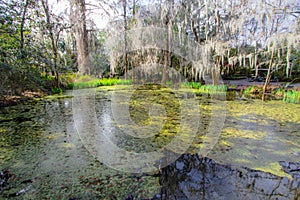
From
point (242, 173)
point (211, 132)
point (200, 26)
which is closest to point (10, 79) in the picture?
point (211, 132)

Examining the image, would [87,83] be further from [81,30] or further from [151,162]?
[151,162]

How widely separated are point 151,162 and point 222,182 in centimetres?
57

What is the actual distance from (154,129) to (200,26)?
254 inches

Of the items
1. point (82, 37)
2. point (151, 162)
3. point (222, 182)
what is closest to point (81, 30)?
point (82, 37)

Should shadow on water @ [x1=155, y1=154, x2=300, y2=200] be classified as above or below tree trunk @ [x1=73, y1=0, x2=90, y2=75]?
below

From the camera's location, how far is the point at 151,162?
5.10 feet

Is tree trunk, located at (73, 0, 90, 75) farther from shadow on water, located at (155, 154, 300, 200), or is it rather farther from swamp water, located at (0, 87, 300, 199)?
shadow on water, located at (155, 154, 300, 200)

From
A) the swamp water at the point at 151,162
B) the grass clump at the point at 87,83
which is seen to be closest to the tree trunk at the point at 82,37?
the grass clump at the point at 87,83

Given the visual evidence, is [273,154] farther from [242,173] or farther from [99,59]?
[99,59]

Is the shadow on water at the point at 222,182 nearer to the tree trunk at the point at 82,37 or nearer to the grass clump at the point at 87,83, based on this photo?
the grass clump at the point at 87,83

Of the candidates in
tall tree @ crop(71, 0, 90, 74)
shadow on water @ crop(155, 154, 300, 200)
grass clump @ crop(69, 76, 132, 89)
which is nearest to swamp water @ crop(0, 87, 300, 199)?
Result: shadow on water @ crop(155, 154, 300, 200)

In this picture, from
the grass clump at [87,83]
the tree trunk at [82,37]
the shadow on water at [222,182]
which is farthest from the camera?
the tree trunk at [82,37]

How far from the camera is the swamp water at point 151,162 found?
3.91 ft

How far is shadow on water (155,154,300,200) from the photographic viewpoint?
1.17 meters
